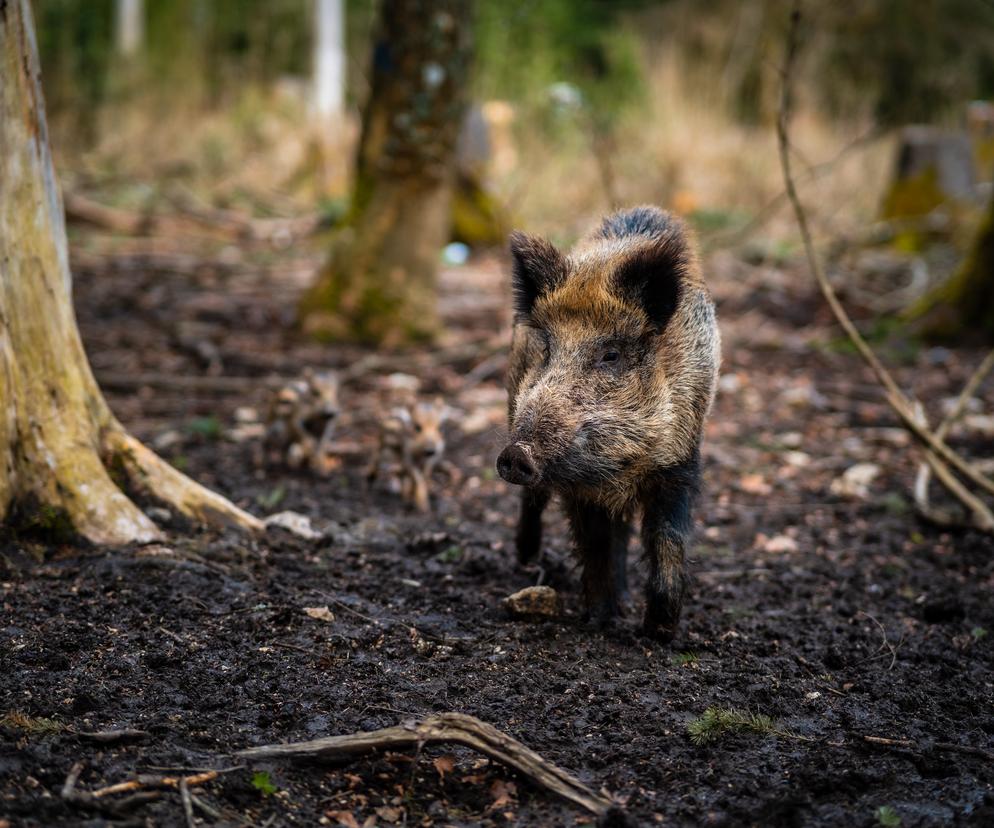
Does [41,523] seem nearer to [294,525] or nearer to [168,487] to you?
[168,487]

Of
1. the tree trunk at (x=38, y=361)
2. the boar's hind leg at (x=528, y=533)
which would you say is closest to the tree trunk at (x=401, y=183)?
the boar's hind leg at (x=528, y=533)

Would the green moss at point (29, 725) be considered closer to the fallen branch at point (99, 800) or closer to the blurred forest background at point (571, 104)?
the fallen branch at point (99, 800)

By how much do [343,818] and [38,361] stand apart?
7.59 ft

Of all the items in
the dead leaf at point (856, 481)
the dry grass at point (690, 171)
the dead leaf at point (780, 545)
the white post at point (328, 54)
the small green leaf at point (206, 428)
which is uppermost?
the white post at point (328, 54)

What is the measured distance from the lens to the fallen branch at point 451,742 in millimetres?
2979

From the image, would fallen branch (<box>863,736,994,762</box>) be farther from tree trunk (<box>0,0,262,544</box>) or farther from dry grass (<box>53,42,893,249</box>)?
dry grass (<box>53,42,893,249</box>)

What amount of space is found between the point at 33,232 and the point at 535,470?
2.19 meters

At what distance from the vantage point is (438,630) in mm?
4074

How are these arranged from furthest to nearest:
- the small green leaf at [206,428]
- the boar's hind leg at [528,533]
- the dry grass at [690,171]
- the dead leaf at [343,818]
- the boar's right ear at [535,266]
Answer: the dry grass at [690,171]
the small green leaf at [206,428]
the boar's hind leg at [528,533]
the boar's right ear at [535,266]
the dead leaf at [343,818]

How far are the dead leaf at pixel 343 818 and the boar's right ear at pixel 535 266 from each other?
2135mm

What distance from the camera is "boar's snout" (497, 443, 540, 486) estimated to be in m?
3.54

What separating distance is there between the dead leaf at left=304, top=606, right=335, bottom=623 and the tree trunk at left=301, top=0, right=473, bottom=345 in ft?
16.7

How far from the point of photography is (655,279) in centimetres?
402

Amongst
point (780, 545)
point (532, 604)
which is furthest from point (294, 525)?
point (780, 545)
